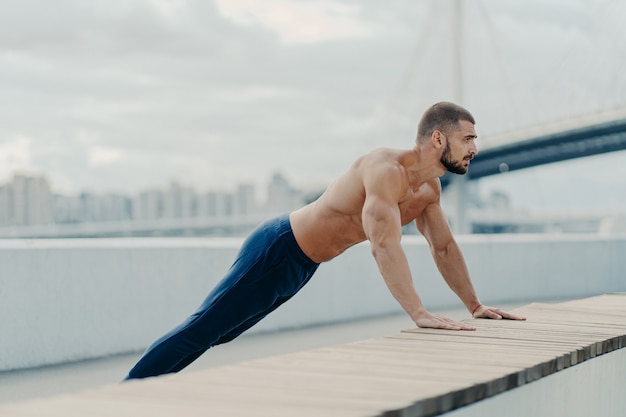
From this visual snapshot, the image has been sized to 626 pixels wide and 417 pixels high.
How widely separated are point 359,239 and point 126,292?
3.33 meters

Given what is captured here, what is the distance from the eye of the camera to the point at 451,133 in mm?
3797

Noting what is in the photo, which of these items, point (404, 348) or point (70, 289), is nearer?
point (404, 348)

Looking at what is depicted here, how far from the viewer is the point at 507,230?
170ft

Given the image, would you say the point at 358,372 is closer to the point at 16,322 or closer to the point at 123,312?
the point at 16,322

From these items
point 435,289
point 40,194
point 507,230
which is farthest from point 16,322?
point 40,194

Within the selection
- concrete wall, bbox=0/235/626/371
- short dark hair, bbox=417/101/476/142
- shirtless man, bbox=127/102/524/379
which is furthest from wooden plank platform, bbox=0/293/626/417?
concrete wall, bbox=0/235/626/371

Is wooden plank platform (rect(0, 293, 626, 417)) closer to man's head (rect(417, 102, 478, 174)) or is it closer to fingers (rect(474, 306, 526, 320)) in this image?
fingers (rect(474, 306, 526, 320))

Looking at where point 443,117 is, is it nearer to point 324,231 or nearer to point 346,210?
point 346,210

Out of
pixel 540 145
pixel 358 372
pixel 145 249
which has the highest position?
pixel 540 145

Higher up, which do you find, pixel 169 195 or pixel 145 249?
pixel 169 195

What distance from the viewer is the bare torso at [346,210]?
156 inches

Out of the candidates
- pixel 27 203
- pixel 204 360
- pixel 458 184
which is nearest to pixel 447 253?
pixel 204 360

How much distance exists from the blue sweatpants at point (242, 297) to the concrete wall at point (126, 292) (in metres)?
2.62

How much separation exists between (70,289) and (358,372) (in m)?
4.52
